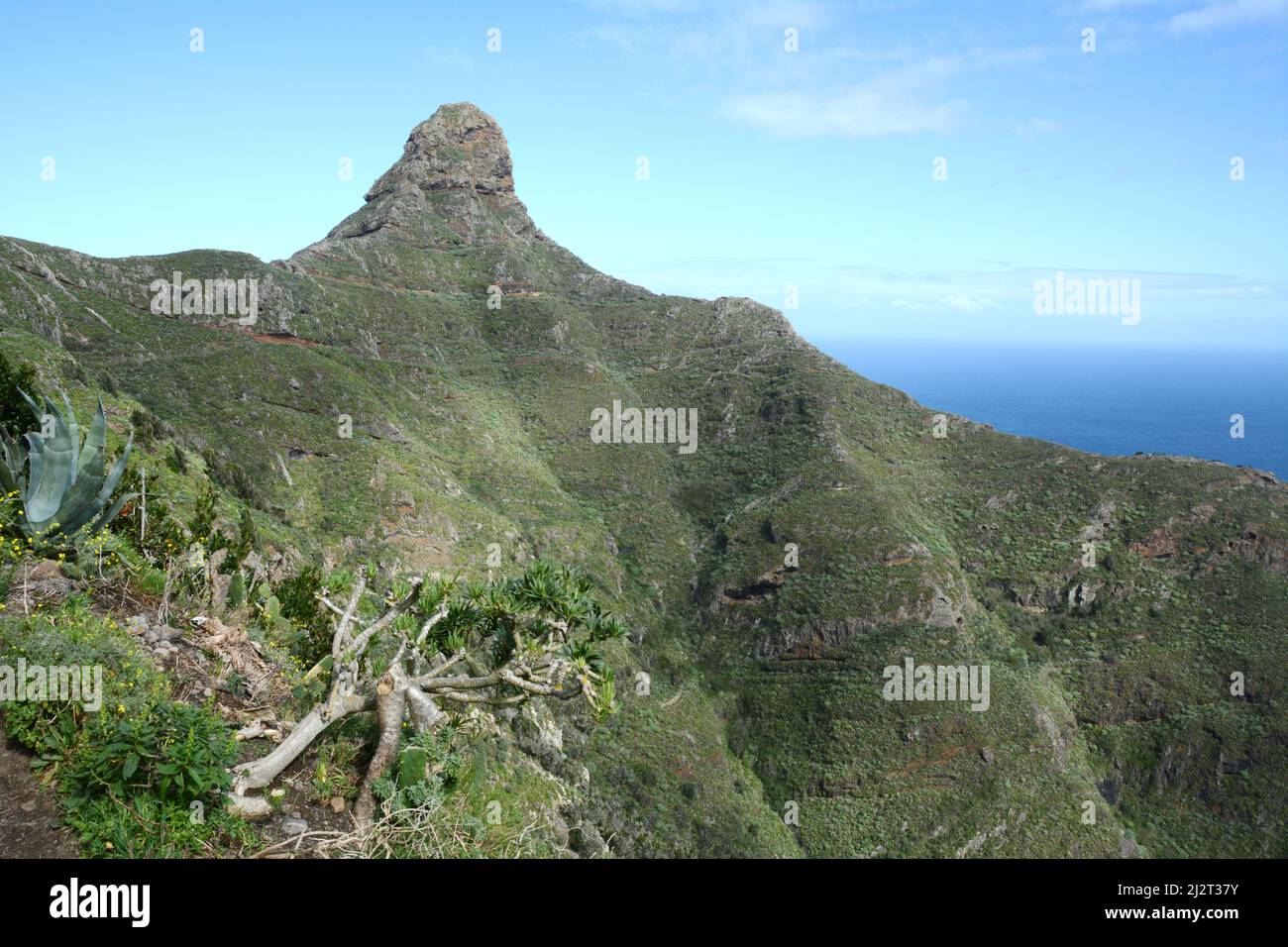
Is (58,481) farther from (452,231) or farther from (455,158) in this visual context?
(455,158)

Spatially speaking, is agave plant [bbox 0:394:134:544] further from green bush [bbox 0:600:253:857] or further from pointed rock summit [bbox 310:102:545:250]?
pointed rock summit [bbox 310:102:545:250]

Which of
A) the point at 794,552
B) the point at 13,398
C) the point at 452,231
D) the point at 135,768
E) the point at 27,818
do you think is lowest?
the point at 794,552

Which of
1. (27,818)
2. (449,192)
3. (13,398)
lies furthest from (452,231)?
(27,818)

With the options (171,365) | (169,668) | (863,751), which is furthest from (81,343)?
(863,751)

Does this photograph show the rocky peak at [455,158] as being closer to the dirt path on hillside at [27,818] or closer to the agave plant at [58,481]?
the agave plant at [58,481]
